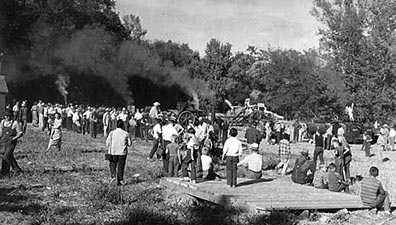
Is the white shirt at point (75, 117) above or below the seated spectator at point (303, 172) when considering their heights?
above

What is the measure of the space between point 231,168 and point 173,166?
2.54m

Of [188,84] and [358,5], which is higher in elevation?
[358,5]

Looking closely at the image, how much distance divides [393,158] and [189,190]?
57.0 ft

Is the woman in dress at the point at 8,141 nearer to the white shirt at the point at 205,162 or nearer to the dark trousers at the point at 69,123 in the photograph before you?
the white shirt at the point at 205,162

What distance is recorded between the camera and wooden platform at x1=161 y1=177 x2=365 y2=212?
12.0 metres

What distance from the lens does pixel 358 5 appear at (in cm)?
4669

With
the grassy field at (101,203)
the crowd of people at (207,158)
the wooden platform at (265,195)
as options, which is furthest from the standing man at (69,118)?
the wooden platform at (265,195)

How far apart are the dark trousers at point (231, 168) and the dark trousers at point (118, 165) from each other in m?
2.55

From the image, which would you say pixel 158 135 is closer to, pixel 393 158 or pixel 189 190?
pixel 189 190

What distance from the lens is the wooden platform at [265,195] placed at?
472 inches

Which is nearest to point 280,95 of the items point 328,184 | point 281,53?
point 281,53

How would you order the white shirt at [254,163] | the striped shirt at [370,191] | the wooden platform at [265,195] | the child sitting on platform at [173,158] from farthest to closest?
1. the white shirt at [254,163]
2. the child sitting on platform at [173,158]
3. the striped shirt at [370,191]
4. the wooden platform at [265,195]

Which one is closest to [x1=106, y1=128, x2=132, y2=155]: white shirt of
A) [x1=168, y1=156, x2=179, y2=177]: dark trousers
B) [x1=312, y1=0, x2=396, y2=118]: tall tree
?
[x1=168, y1=156, x2=179, y2=177]: dark trousers

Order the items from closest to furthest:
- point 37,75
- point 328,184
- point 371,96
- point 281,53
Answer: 1. point 328,184
2. point 371,96
3. point 37,75
4. point 281,53
